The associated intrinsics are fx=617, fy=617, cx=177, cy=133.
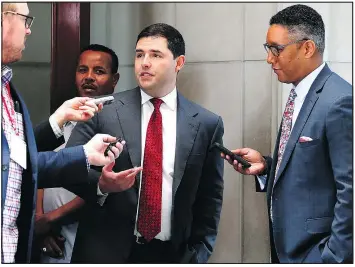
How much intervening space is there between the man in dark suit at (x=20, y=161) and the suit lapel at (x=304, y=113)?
0.80 m

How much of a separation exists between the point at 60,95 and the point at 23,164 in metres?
0.53

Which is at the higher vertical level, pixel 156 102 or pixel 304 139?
pixel 156 102

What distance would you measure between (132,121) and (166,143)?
0.64 feet

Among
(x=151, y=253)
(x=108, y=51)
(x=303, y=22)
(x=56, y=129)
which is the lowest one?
(x=151, y=253)

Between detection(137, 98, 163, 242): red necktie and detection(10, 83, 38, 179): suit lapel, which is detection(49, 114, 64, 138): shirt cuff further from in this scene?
detection(137, 98, 163, 242): red necktie

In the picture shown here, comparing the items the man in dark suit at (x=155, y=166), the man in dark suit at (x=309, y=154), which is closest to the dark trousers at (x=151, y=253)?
the man in dark suit at (x=155, y=166)

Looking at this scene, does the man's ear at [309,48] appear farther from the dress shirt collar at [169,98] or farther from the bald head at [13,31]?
the bald head at [13,31]

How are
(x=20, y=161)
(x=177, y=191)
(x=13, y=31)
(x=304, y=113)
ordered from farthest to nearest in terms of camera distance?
1. (x=177, y=191)
2. (x=304, y=113)
3. (x=13, y=31)
4. (x=20, y=161)

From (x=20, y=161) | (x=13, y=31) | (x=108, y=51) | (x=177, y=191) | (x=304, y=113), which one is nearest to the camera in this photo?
(x=20, y=161)

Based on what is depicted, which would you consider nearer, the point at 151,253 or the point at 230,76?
the point at 151,253

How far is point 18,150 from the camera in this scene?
2625 mm

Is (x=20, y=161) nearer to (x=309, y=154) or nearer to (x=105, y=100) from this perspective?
(x=105, y=100)

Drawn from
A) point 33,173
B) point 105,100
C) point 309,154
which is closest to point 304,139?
point 309,154

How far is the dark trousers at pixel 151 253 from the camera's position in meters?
2.94
